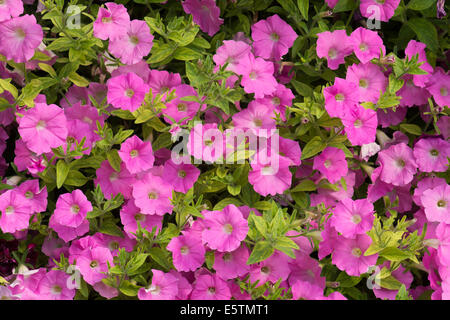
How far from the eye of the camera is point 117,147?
187 cm

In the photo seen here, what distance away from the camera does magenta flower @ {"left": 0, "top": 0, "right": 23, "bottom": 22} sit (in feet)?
5.67

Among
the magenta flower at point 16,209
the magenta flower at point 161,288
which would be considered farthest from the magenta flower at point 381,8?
the magenta flower at point 16,209

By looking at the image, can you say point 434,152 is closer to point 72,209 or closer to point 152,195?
point 152,195

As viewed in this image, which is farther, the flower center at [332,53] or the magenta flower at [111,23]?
the flower center at [332,53]

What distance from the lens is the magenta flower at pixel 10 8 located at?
173 centimetres

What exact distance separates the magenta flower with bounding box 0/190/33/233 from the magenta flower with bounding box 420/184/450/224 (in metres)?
1.21

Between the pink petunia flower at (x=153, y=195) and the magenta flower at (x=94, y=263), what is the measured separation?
17 cm

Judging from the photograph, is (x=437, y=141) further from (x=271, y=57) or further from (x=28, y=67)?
(x=28, y=67)

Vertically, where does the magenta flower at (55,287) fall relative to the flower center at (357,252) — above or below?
below

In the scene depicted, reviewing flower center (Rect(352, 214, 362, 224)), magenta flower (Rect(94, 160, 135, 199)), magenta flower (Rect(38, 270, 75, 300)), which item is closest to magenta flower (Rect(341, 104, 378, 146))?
flower center (Rect(352, 214, 362, 224))

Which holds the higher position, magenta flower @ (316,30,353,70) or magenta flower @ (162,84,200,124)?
magenta flower @ (316,30,353,70)

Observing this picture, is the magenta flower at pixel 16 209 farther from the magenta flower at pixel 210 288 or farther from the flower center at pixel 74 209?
the magenta flower at pixel 210 288

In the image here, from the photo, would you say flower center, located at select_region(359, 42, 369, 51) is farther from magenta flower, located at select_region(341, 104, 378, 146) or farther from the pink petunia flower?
the pink petunia flower

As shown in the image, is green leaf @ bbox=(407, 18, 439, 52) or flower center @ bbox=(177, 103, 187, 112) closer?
flower center @ bbox=(177, 103, 187, 112)
